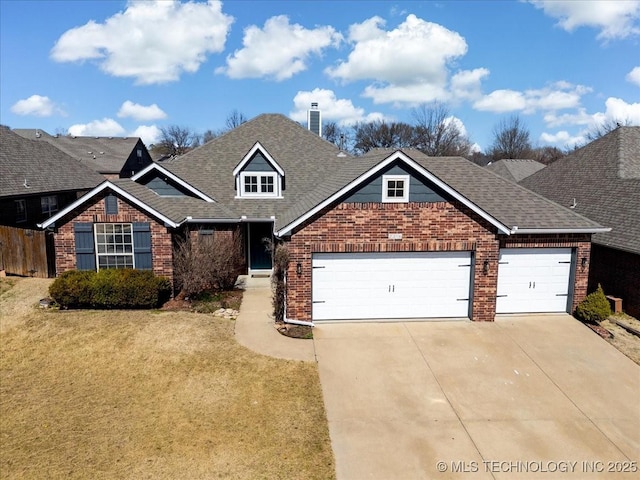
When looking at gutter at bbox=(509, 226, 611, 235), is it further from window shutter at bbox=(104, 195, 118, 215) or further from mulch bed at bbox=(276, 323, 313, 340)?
window shutter at bbox=(104, 195, 118, 215)

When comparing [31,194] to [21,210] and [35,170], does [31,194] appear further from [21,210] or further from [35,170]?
[35,170]

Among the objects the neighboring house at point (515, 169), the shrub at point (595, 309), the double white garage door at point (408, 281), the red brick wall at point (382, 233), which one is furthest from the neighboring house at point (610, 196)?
the neighboring house at point (515, 169)

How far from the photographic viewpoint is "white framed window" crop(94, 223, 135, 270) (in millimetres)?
15953

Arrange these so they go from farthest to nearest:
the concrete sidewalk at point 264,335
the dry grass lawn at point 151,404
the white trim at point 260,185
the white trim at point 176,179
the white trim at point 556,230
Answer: the white trim at point 260,185 < the white trim at point 176,179 < the white trim at point 556,230 < the concrete sidewalk at point 264,335 < the dry grass lawn at point 151,404

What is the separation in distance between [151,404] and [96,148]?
169ft

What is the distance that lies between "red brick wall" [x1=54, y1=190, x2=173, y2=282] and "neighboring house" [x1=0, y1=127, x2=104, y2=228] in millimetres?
7226

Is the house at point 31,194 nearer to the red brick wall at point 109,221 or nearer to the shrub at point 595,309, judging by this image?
the red brick wall at point 109,221

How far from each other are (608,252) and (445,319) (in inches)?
274

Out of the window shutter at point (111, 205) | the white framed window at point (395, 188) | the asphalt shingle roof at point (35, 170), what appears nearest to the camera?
the white framed window at point (395, 188)

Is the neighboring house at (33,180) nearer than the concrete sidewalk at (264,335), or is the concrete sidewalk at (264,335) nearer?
the concrete sidewalk at (264,335)

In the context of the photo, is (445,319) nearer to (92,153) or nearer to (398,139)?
(92,153)

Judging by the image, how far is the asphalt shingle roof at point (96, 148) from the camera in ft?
161

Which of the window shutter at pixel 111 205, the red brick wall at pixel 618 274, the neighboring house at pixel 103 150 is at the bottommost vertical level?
the red brick wall at pixel 618 274

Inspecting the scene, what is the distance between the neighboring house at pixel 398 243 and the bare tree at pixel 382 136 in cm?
5658
